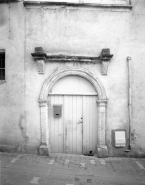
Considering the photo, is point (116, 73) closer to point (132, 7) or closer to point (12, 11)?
point (132, 7)

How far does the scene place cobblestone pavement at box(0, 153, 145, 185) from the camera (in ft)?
11.2

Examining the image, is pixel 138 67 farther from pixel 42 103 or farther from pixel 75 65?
Result: pixel 42 103

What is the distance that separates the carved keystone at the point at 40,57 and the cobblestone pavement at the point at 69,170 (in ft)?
8.72

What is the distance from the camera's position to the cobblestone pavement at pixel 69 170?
3.42 metres

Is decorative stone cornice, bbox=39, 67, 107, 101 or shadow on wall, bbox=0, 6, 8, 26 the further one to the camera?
shadow on wall, bbox=0, 6, 8, 26

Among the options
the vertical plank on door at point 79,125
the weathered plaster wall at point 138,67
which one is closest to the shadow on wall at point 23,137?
the vertical plank on door at point 79,125

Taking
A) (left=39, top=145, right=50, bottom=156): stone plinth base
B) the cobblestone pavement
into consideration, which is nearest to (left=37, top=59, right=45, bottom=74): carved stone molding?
(left=39, top=145, right=50, bottom=156): stone plinth base

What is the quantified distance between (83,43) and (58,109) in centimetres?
226

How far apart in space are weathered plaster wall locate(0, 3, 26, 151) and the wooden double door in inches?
38.4

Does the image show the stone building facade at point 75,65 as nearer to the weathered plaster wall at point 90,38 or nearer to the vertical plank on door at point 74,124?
the weathered plaster wall at point 90,38

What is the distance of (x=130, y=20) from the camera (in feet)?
16.1

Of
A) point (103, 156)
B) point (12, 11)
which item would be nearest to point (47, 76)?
point (12, 11)

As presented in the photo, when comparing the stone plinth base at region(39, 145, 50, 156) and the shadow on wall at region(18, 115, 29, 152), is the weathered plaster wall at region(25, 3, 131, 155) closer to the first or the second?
the shadow on wall at region(18, 115, 29, 152)

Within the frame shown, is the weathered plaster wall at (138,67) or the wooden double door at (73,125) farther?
the wooden double door at (73,125)
